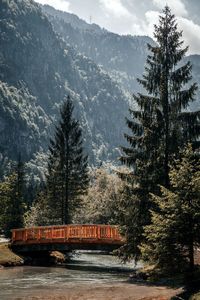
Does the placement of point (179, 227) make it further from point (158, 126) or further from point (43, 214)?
point (43, 214)

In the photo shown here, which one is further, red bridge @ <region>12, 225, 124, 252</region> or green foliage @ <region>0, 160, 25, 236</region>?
green foliage @ <region>0, 160, 25, 236</region>

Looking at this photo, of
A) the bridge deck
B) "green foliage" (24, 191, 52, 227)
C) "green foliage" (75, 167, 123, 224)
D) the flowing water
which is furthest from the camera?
"green foliage" (75, 167, 123, 224)

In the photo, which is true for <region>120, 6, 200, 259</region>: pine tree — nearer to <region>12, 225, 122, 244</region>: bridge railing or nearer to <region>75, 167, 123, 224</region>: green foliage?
<region>12, 225, 122, 244</region>: bridge railing

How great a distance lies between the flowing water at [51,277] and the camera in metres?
25.6

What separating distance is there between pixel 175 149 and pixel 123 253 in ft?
23.5

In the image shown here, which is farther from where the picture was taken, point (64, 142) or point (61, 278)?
point (64, 142)

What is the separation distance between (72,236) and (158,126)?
12881 millimetres

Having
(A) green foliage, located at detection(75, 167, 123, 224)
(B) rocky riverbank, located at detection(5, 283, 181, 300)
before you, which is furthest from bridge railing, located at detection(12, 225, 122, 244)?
(A) green foliage, located at detection(75, 167, 123, 224)

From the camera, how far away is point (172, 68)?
107ft

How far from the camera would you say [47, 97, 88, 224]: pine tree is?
56469 millimetres

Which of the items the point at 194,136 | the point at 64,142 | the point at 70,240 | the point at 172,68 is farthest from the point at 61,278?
the point at 64,142

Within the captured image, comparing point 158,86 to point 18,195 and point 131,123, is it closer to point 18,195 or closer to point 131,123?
point 131,123

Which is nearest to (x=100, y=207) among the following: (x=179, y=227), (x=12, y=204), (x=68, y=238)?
(x=12, y=204)

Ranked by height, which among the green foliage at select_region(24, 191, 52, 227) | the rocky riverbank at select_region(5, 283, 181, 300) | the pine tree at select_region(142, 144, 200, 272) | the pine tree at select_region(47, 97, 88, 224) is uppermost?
the pine tree at select_region(47, 97, 88, 224)
